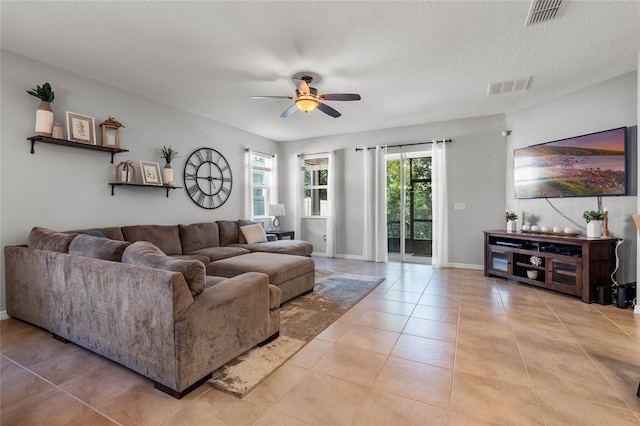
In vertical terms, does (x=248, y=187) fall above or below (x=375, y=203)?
above

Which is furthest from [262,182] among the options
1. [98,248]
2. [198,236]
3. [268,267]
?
[98,248]

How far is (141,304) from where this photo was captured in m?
1.73

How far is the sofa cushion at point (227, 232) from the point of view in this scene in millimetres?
4977

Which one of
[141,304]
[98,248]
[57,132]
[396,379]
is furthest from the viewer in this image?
[57,132]

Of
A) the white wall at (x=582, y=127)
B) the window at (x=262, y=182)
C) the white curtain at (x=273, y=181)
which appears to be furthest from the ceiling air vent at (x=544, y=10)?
the white curtain at (x=273, y=181)

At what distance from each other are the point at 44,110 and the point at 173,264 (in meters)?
2.71

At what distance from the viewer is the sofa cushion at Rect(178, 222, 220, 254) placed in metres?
4.32

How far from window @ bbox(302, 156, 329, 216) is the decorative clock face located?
1.95 meters

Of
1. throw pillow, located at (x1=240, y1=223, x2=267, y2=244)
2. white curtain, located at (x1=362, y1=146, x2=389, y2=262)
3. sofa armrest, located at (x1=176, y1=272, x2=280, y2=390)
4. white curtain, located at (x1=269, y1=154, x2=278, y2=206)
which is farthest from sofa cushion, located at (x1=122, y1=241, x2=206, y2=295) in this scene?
white curtain, located at (x1=269, y1=154, x2=278, y2=206)

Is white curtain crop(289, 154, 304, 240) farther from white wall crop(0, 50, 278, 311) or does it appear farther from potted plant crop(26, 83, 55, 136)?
potted plant crop(26, 83, 55, 136)

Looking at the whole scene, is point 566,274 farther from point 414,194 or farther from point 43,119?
point 43,119

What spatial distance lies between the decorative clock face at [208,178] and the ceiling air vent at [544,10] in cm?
475

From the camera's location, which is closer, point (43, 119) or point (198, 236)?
point (43, 119)

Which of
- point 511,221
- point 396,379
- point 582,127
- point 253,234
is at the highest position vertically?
point 582,127
